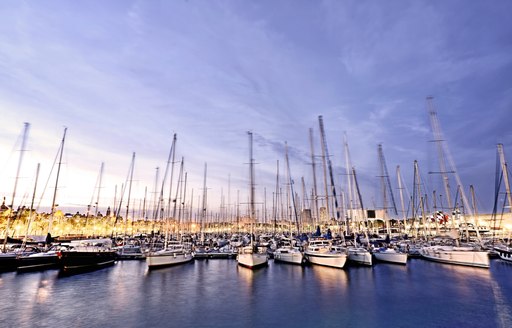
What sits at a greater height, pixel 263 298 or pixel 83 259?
pixel 83 259

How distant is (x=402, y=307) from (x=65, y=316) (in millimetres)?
26106

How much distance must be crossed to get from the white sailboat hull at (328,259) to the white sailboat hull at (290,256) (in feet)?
5.79

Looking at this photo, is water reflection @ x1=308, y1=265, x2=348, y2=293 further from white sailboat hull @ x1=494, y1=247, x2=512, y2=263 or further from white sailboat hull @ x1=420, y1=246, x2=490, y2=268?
white sailboat hull @ x1=494, y1=247, x2=512, y2=263

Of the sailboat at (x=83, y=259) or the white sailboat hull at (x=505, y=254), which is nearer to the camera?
the sailboat at (x=83, y=259)

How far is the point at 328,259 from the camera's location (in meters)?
38.6

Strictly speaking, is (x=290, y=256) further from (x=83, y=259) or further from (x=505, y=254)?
(x=505, y=254)

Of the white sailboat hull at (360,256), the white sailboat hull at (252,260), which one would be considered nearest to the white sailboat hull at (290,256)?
the white sailboat hull at (252,260)

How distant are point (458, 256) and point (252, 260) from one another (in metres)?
32.2

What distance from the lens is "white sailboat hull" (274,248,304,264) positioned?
1635 inches

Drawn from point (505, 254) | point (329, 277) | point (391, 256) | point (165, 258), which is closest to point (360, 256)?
point (391, 256)

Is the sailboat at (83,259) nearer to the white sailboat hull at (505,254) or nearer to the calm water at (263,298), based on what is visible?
the calm water at (263,298)

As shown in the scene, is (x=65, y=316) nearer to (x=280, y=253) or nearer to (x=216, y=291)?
(x=216, y=291)

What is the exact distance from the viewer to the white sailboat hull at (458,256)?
37531 millimetres

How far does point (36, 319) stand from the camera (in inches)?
728
